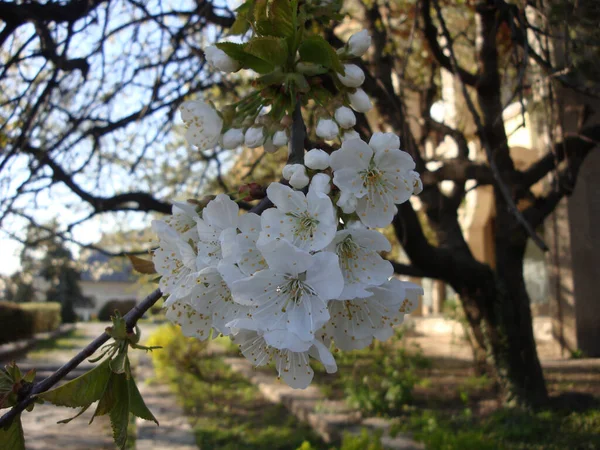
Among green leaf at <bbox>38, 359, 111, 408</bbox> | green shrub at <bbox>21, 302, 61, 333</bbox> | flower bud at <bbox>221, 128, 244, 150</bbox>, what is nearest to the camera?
green leaf at <bbox>38, 359, 111, 408</bbox>

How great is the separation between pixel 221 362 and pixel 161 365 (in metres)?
1.07

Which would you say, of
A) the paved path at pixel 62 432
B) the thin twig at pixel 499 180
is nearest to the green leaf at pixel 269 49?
the thin twig at pixel 499 180

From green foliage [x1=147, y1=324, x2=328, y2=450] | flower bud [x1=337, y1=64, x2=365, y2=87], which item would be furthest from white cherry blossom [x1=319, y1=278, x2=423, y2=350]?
green foliage [x1=147, y1=324, x2=328, y2=450]

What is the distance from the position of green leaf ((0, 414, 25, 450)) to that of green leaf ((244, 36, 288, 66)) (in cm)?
82

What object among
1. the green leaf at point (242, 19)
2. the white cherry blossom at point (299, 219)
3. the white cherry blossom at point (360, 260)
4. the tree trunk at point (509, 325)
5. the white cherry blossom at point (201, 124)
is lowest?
the tree trunk at point (509, 325)

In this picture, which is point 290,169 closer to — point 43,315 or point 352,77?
point 352,77

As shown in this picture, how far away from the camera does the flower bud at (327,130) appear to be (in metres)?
1.12

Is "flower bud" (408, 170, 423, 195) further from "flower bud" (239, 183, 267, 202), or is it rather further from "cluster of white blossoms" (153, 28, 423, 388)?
"flower bud" (239, 183, 267, 202)

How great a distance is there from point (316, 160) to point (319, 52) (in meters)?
0.23

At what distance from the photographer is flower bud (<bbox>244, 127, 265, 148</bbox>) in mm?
1163

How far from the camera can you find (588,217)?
24.8ft

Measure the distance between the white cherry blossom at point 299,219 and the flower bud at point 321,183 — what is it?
0.01 meters

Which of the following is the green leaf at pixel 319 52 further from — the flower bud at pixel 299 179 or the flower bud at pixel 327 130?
the flower bud at pixel 299 179

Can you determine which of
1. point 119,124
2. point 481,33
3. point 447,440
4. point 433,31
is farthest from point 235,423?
point 481,33
